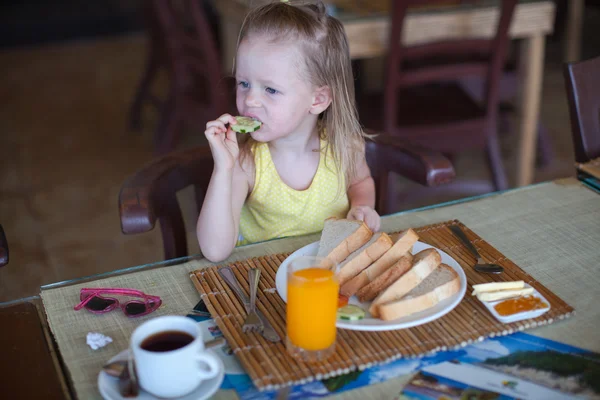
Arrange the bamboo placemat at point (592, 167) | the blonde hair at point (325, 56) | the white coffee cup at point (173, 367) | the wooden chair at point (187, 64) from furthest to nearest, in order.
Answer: the wooden chair at point (187, 64), the bamboo placemat at point (592, 167), the blonde hair at point (325, 56), the white coffee cup at point (173, 367)

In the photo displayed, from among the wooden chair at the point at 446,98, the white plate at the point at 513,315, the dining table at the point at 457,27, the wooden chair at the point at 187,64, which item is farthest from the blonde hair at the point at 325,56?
the wooden chair at the point at 187,64

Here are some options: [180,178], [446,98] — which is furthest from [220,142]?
[446,98]

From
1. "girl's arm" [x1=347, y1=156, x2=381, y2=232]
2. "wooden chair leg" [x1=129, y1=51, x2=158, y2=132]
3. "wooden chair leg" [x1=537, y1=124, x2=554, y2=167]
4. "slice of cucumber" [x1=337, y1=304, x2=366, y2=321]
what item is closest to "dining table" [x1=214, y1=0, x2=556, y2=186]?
"wooden chair leg" [x1=537, y1=124, x2=554, y2=167]

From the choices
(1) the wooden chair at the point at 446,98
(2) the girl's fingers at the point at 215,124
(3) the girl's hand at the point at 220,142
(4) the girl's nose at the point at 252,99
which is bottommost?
(1) the wooden chair at the point at 446,98

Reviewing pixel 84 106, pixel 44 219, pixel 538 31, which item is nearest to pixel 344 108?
pixel 538 31

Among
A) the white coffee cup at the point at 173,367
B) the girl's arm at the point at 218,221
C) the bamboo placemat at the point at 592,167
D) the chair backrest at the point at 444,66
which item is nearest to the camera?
the white coffee cup at the point at 173,367

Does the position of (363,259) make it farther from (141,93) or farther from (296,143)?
(141,93)

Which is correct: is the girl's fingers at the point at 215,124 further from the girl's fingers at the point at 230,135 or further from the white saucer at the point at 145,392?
the white saucer at the point at 145,392

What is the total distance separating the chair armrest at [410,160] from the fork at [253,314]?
0.52m

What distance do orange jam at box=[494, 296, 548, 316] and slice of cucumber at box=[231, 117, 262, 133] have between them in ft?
1.77

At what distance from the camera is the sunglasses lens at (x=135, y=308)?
101 cm

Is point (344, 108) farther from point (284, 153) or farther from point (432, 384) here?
point (432, 384)

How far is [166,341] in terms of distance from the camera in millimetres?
846

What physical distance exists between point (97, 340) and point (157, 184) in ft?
1.54
